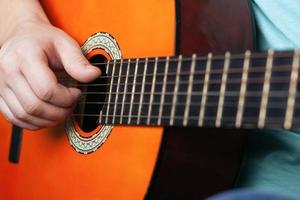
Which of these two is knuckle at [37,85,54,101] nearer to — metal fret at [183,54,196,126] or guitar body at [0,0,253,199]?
guitar body at [0,0,253,199]

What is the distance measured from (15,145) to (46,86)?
29 cm

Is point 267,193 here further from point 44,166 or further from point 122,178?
point 44,166

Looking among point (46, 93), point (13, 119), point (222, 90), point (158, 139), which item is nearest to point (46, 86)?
point (46, 93)

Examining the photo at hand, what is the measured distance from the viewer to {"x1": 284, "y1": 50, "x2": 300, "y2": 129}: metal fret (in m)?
0.52

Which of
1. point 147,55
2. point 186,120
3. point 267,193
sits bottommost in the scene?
point 267,193

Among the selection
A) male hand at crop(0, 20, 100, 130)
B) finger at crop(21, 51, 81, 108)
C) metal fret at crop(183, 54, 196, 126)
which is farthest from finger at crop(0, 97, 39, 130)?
metal fret at crop(183, 54, 196, 126)

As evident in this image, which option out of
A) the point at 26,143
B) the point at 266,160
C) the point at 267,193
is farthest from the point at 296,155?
the point at 26,143

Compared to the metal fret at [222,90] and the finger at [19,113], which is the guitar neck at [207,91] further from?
the finger at [19,113]

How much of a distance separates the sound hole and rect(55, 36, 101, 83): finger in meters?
0.03

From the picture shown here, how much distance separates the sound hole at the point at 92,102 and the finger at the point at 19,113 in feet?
0.18

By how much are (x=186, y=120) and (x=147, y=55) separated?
0.51 feet

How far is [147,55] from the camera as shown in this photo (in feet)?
2.48

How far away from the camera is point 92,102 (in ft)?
2.81

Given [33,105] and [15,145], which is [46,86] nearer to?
[33,105]
